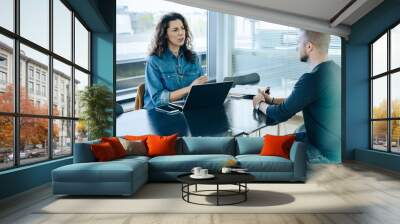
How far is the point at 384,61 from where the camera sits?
8773 millimetres

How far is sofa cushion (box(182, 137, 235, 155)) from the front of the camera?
23.4ft

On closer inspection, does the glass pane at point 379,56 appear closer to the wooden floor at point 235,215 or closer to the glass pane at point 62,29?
the wooden floor at point 235,215

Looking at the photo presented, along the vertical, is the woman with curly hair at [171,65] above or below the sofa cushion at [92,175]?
above

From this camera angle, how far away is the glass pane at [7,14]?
195 inches

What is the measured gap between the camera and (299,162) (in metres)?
6.23

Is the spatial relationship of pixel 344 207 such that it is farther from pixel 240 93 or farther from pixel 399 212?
pixel 240 93

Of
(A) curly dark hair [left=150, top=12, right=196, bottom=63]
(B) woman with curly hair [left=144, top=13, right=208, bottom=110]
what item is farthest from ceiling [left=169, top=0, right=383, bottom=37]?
(B) woman with curly hair [left=144, top=13, right=208, bottom=110]

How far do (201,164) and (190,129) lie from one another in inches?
98.1

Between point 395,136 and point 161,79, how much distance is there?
16.8 ft

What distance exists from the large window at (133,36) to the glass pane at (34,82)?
2561 millimetres

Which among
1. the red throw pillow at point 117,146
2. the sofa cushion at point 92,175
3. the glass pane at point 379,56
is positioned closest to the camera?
the sofa cushion at point 92,175

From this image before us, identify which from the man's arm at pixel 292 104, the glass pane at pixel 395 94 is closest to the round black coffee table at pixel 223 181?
the man's arm at pixel 292 104

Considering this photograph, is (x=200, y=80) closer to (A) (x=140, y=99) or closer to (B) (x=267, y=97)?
(A) (x=140, y=99)

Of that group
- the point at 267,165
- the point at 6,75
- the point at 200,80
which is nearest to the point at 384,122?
the point at 267,165
